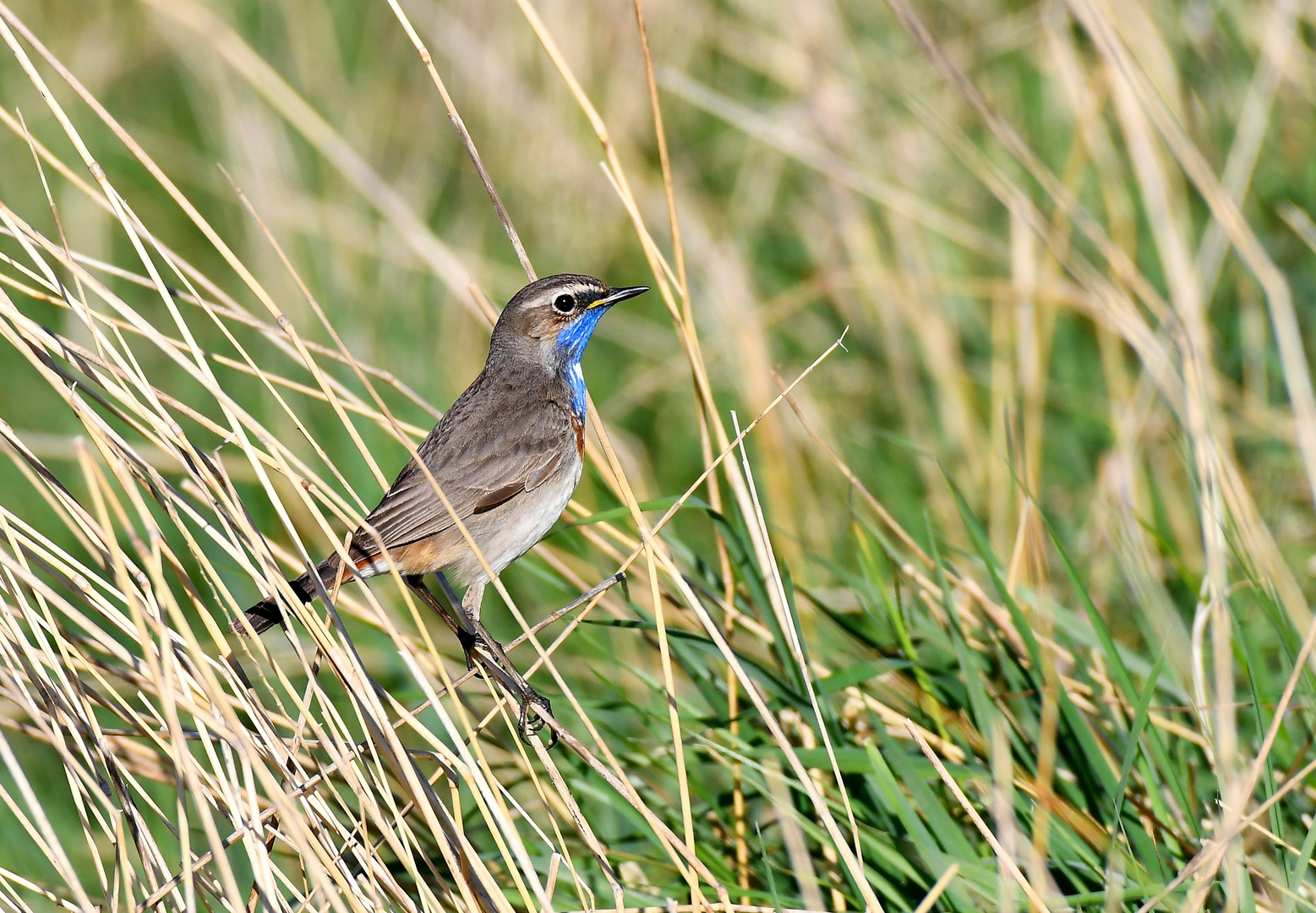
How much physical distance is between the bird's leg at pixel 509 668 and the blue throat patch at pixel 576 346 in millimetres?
686

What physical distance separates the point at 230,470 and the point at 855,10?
13.8ft

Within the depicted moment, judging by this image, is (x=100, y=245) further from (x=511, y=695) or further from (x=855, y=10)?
(x=511, y=695)

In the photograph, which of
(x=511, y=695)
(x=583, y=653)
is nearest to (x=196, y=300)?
(x=511, y=695)

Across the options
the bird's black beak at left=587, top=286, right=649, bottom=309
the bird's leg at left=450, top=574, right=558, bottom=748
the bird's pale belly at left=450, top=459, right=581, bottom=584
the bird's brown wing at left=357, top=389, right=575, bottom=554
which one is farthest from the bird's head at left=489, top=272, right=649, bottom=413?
the bird's leg at left=450, top=574, right=558, bottom=748

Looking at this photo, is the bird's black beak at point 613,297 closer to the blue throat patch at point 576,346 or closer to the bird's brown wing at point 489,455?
the blue throat patch at point 576,346

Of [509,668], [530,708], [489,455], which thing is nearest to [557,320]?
[489,455]

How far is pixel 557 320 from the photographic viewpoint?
415 centimetres

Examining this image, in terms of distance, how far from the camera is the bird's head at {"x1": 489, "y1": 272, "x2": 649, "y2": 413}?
13.3 ft

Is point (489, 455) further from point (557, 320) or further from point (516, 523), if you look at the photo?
point (557, 320)

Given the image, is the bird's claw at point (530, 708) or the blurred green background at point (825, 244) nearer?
the bird's claw at point (530, 708)

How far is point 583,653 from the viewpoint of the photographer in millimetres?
4719

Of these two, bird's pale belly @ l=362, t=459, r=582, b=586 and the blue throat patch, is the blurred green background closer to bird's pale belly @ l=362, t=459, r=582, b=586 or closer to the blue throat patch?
bird's pale belly @ l=362, t=459, r=582, b=586

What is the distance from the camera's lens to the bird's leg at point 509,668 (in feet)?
10.8

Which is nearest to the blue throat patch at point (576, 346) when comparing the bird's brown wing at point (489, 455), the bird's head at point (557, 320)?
the bird's head at point (557, 320)
